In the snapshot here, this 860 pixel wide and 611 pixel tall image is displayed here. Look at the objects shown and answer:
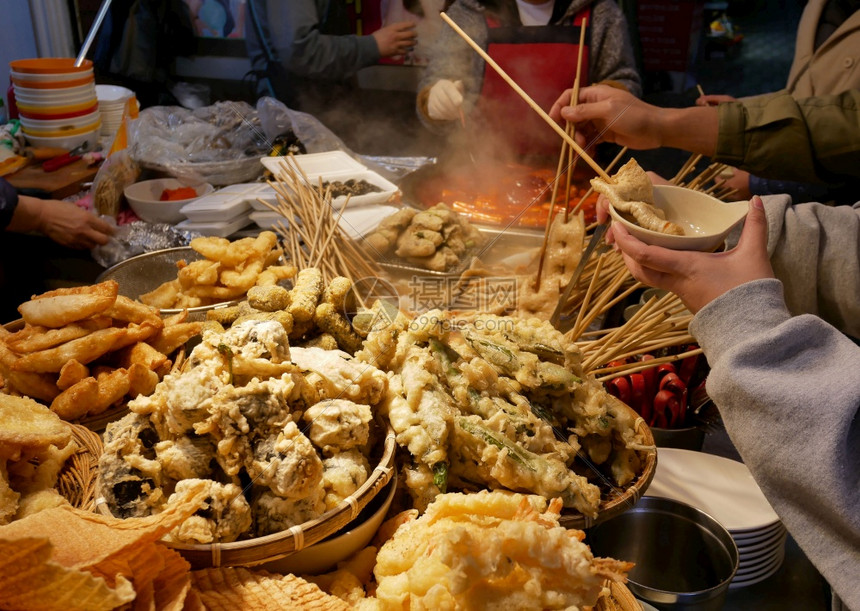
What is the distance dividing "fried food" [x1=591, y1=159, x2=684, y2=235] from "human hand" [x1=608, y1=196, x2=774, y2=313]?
2.7 inches

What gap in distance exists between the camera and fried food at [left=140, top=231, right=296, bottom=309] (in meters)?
2.29

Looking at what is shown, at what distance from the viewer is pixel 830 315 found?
Result: 1996 millimetres

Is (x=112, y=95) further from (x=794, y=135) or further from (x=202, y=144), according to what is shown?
(x=794, y=135)

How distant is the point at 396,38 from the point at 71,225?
12.5 ft

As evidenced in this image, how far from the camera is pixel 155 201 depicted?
353 centimetres

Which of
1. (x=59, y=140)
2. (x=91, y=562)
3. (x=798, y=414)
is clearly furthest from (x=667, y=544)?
(x=59, y=140)

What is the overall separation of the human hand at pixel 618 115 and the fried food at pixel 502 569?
1.76m

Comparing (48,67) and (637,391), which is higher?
(48,67)

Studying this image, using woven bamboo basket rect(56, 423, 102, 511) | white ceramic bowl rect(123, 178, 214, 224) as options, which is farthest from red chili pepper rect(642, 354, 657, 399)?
white ceramic bowl rect(123, 178, 214, 224)

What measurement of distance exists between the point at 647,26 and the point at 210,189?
4.02 meters

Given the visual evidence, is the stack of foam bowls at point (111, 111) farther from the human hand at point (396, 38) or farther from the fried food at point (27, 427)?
the fried food at point (27, 427)

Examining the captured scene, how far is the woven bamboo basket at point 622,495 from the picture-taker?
142cm

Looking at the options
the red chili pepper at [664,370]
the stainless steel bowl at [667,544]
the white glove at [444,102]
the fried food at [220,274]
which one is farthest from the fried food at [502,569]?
the white glove at [444,102]

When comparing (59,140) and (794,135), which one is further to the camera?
(59,140)
